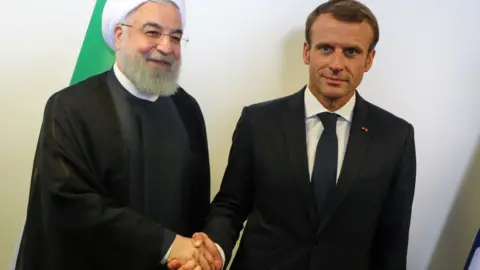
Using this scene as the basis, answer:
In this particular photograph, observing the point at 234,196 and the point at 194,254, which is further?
the point at 234,196

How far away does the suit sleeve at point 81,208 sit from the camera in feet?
4.31

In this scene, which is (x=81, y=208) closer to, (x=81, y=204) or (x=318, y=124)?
(x=81, y=204)

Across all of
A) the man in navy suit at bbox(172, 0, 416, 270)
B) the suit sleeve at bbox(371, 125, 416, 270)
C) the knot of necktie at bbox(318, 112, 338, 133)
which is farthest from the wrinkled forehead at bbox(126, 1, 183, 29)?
the suit sleeve at bbox(371, 125, 416, 270)

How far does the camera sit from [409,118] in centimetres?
201

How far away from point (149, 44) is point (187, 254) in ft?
1.86

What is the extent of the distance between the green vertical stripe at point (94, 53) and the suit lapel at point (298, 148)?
67 cm

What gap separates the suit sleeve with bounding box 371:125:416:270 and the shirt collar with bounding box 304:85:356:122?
0.61 feet

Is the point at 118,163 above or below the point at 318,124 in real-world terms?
below

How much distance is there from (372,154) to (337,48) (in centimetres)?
31

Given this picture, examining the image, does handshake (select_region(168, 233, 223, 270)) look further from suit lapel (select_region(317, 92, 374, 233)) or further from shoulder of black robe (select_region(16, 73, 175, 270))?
suit lapel (select_region(317, 92, 374, 233))

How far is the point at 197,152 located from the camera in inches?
61.2

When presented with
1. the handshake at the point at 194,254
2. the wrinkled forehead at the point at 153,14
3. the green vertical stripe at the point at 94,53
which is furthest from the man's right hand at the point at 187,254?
the green vertical stripe at the point at 94,53

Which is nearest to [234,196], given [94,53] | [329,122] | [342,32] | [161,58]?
[329,122]

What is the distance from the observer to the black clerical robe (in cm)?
132
